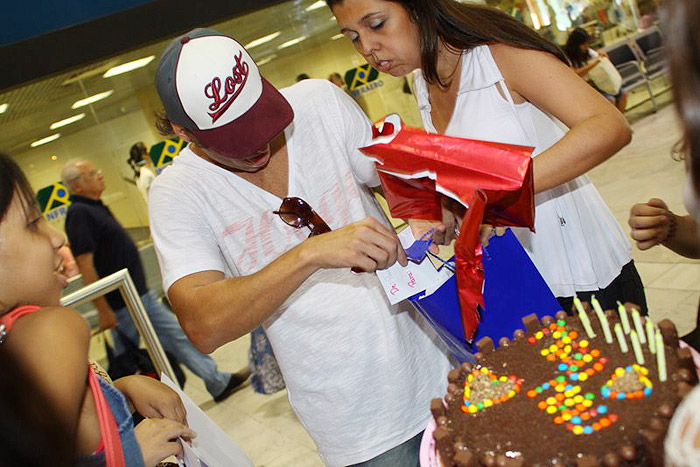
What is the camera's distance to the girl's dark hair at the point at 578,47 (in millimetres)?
9039

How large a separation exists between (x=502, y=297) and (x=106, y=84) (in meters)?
7.37

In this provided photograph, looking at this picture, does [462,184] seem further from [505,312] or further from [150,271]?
[150,271]

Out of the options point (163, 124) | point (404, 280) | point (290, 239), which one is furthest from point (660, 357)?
point (163, 124)

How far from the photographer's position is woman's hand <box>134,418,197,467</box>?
1.50 meters

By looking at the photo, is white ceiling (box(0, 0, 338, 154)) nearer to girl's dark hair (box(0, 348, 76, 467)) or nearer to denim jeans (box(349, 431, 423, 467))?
denim jeans (box(349, 431, 423, 467))

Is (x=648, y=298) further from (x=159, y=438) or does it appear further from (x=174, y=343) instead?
(x=174, y=343)

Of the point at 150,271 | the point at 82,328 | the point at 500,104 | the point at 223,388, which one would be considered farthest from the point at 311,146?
the point at 150,271

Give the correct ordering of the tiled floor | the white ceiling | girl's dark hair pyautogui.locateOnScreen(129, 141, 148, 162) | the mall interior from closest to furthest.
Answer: the tiled floor, the mall interior, the white ceiling, girl's dark hair pyautogui.locateOnScreen(129, 141, 148, 162)

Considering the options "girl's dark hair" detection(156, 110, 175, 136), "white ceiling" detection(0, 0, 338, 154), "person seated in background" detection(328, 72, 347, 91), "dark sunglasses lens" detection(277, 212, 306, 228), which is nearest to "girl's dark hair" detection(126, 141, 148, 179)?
"white ceiling" detection(0, 0, 338, 154)

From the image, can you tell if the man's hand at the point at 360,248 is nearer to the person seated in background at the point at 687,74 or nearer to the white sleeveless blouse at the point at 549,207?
the white sleeveless blouse at the point at 549,207

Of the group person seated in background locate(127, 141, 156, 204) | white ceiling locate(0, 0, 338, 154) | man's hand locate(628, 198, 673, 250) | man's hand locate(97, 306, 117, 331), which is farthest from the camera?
person seated in background locate(127, 141, 156, 204)

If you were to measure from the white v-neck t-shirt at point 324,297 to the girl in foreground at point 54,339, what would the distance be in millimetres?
382

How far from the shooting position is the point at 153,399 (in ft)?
5.60

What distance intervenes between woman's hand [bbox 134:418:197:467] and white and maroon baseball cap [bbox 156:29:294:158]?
65cm
